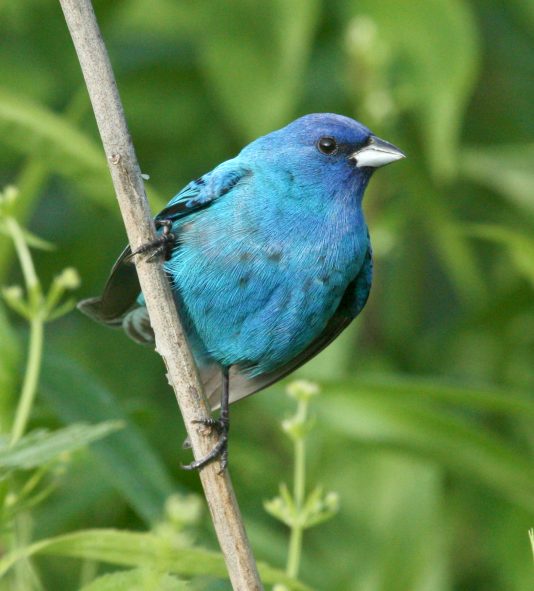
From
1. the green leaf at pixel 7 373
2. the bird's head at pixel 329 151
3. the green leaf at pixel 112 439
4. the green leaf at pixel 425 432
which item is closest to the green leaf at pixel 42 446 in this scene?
the green leaf at pixel 7 373

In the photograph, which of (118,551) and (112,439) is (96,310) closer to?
(112,439)

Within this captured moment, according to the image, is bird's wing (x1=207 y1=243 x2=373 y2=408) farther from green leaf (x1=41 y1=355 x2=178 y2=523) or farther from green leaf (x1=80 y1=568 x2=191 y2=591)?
green leaf (x1=80 y1=568 x2=191 y2=591)

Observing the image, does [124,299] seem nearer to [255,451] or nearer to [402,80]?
[255,451]

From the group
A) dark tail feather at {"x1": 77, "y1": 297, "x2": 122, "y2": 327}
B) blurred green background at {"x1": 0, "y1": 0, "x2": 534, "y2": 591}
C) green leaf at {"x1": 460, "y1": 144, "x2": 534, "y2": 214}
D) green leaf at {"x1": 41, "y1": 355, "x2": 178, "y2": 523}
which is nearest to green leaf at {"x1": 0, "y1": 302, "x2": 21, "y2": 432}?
Result: blurred green background at {"x1": 0, "y1": 0, "x2": 534, "y2": 591}

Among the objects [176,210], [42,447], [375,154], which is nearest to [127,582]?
[42,447]

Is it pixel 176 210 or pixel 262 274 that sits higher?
pixel 176 210

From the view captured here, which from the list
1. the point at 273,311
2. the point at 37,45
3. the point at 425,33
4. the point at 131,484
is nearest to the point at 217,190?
the point at 273,311
